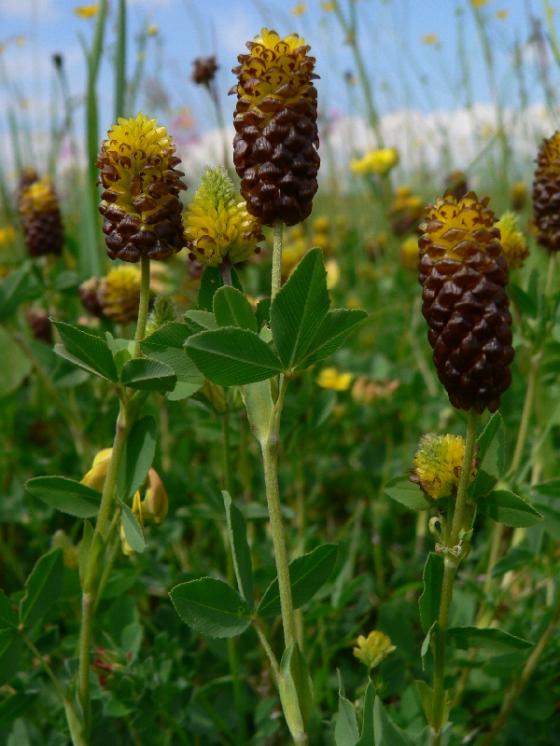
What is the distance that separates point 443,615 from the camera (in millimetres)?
858

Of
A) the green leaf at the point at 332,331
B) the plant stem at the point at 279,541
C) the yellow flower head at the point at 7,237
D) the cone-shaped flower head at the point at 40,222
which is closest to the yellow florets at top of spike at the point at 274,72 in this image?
the green leaf at the point at 332,331

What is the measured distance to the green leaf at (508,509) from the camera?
2.88 feet

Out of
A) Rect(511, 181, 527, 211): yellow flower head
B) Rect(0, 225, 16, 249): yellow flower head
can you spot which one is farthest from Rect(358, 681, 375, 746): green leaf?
Rect(0, 225, 16, 249): yellow flower head

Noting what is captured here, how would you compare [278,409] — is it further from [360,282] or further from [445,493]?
[360,282]

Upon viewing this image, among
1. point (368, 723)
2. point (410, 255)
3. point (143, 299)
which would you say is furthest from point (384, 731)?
point (410, 255)

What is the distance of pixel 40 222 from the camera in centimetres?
199

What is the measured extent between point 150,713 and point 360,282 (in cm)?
281

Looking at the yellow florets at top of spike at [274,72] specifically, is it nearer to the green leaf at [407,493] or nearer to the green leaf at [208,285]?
the green leaf at [208,285]

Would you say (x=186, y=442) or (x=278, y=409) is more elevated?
(x=278, y=409)

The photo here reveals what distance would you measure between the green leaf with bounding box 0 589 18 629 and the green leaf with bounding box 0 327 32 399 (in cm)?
110

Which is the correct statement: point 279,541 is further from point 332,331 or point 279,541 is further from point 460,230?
point 460,230

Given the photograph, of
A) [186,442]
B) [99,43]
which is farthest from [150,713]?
[99,43]

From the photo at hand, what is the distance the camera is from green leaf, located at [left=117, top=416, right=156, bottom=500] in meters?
0.96

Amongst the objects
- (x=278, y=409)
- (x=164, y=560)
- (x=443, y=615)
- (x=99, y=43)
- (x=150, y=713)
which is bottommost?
(x=164, y=560)
